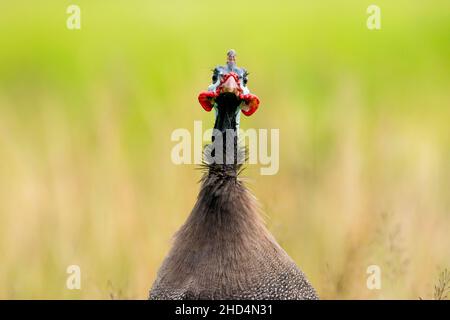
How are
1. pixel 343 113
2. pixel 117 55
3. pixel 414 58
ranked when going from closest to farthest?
pixel 343 113
pixel 117 55
pixel 414 58

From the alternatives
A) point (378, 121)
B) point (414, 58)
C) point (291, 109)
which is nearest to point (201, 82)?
point (291, 109)

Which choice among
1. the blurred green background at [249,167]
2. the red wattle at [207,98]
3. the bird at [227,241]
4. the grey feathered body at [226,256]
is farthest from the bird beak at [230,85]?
the blurred green background at [249,167]

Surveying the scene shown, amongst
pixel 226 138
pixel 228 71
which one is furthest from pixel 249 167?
pixel 228 71

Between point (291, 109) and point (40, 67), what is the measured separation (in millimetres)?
2985

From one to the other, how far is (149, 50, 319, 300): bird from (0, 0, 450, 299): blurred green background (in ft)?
4.55

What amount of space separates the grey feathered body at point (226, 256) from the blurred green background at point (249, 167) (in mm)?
1386

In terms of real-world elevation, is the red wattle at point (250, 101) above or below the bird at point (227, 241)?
above

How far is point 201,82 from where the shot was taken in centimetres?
847

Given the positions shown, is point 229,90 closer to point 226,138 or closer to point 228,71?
point 228,71

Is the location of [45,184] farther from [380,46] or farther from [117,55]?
[380,46]

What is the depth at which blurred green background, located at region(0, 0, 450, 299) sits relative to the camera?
7.52 m

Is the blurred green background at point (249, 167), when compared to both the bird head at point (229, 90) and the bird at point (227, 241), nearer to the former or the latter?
the bird at point (227, 241)

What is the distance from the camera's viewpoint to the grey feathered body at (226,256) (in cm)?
549

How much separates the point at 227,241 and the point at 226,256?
0.31 feet
